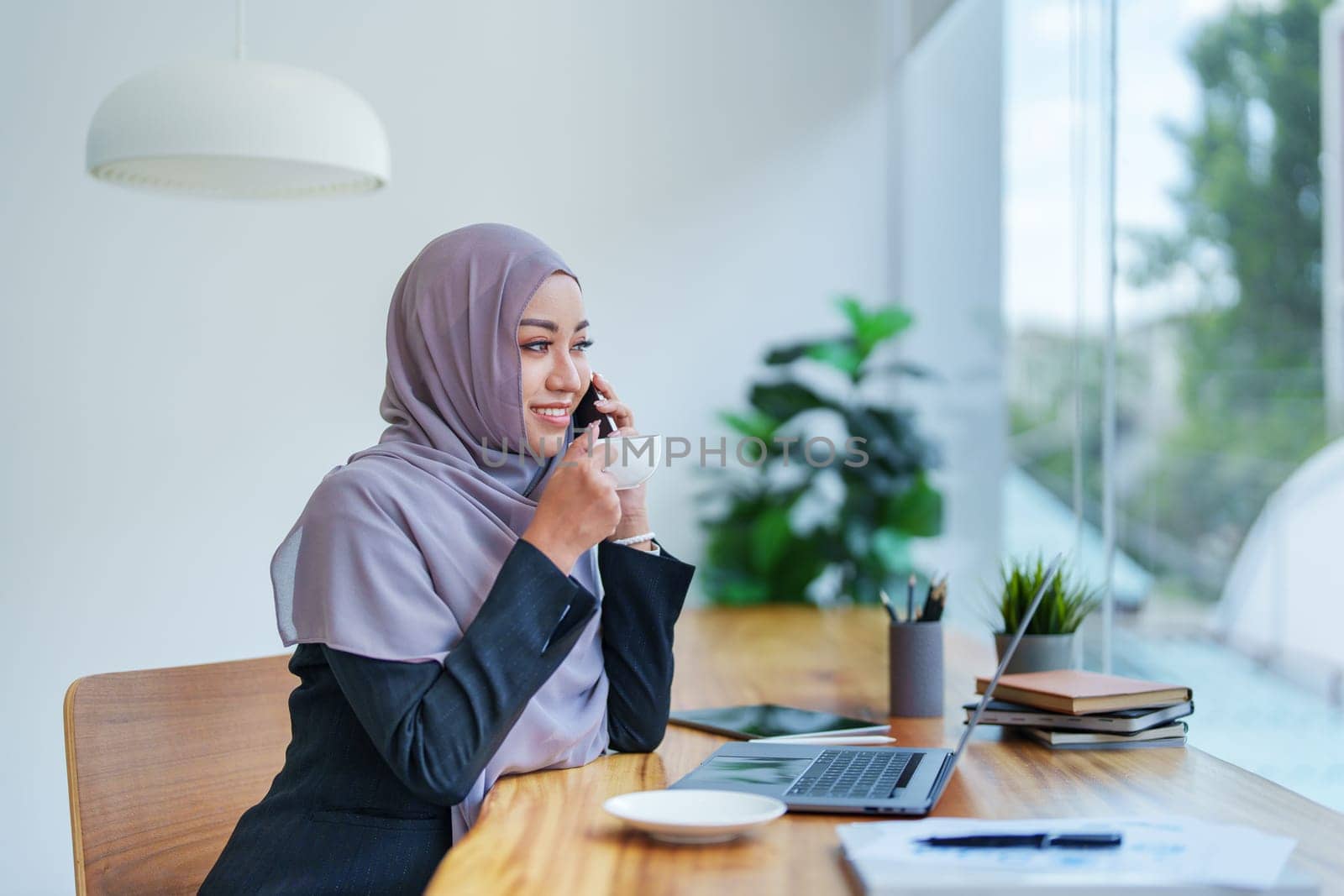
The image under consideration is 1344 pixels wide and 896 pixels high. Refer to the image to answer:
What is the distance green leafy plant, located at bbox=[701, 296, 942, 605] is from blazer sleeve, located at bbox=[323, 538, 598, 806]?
209 cm

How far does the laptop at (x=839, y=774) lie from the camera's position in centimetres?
109

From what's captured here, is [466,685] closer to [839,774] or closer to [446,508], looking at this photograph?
[446,508]

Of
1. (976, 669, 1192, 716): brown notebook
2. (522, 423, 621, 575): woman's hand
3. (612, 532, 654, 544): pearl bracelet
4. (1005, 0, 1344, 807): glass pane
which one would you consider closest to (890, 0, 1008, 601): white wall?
(1005, 0, 1344, 807): glass pane

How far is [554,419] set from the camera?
1465 mm

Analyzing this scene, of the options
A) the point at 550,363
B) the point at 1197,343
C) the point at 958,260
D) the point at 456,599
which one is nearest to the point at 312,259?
the point at 958,260

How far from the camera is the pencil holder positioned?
5.36ft

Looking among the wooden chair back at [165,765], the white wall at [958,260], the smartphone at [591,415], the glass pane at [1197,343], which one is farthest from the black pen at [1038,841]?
the white wall at [958,260]

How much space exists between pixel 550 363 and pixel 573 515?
0.27 m

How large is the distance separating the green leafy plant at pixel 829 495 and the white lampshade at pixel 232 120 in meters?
1.56

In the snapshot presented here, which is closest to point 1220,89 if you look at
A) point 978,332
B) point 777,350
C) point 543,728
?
point 978,332

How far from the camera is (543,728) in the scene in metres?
1.29

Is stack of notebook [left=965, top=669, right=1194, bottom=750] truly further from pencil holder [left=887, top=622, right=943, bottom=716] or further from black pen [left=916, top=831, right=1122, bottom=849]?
black pen [left=916, top=831, right=1122, bottom=849]

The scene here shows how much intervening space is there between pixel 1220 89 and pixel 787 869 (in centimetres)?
490

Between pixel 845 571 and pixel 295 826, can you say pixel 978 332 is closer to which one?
pixel 845 571
